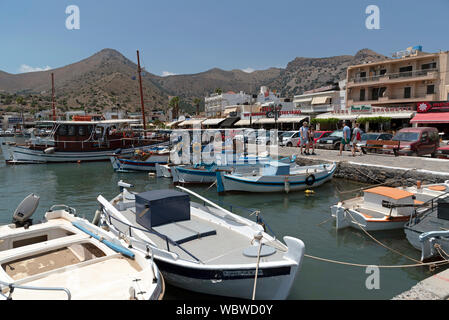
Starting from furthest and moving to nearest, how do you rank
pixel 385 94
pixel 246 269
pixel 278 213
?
pixel 385 94 < pixel 278 213 < pixel 246 269

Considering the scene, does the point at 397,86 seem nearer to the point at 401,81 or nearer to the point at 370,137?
the point at 401,81

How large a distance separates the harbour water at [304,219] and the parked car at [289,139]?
38.3 feet

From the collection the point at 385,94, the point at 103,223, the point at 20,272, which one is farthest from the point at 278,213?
the point at 385,94

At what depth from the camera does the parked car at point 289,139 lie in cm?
3042

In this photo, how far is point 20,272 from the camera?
584cm

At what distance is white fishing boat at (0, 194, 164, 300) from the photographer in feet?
15.8

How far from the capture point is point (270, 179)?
1572 centimetres

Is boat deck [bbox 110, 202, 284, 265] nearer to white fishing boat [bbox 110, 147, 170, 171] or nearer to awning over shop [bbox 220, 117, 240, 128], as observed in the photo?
white fishing boat [bbox 110, 147, 170, 171]

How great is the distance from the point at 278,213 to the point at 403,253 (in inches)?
202

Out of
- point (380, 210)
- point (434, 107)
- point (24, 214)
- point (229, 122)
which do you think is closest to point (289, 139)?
point (434, 107)

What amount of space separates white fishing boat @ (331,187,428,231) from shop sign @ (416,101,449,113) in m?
26.6

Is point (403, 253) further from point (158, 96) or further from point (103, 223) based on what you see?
point (158, 96)

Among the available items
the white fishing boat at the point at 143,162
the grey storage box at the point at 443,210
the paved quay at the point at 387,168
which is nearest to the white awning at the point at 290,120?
the paved quay at the point at 387,168

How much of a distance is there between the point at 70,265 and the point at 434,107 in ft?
122
